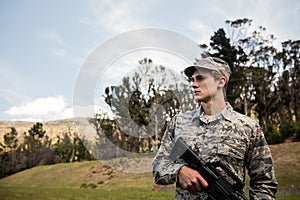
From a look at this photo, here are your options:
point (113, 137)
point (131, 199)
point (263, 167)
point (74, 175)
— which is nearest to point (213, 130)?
point (263, 167)

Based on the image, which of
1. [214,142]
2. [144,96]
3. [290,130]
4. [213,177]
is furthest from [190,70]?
[290,130]

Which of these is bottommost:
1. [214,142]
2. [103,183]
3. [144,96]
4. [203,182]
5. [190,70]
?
[103,183]

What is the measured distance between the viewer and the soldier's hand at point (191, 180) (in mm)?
2045

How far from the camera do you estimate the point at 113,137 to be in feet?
29.3

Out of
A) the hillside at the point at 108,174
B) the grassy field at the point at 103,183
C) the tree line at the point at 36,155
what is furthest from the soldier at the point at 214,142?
the tree line at the point at 36,155

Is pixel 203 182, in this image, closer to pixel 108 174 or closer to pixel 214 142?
pixel 214 142

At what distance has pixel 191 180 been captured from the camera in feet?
6.75

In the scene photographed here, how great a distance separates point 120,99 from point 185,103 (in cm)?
133

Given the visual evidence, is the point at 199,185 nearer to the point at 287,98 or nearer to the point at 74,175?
the point at 74,175

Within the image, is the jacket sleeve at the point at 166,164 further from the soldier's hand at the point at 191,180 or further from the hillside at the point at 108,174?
the hillside at the point at 108,174

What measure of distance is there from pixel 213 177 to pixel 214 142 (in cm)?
29

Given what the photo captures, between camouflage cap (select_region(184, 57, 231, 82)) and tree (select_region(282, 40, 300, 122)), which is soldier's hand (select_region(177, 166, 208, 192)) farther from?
tree (select_region(282, 40, 300, 122))

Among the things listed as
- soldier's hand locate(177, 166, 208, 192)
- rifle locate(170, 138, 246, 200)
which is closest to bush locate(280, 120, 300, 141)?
rifle locate(170, 138, 246, 200)

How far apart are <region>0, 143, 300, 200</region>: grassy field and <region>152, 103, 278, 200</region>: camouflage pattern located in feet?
30.8
